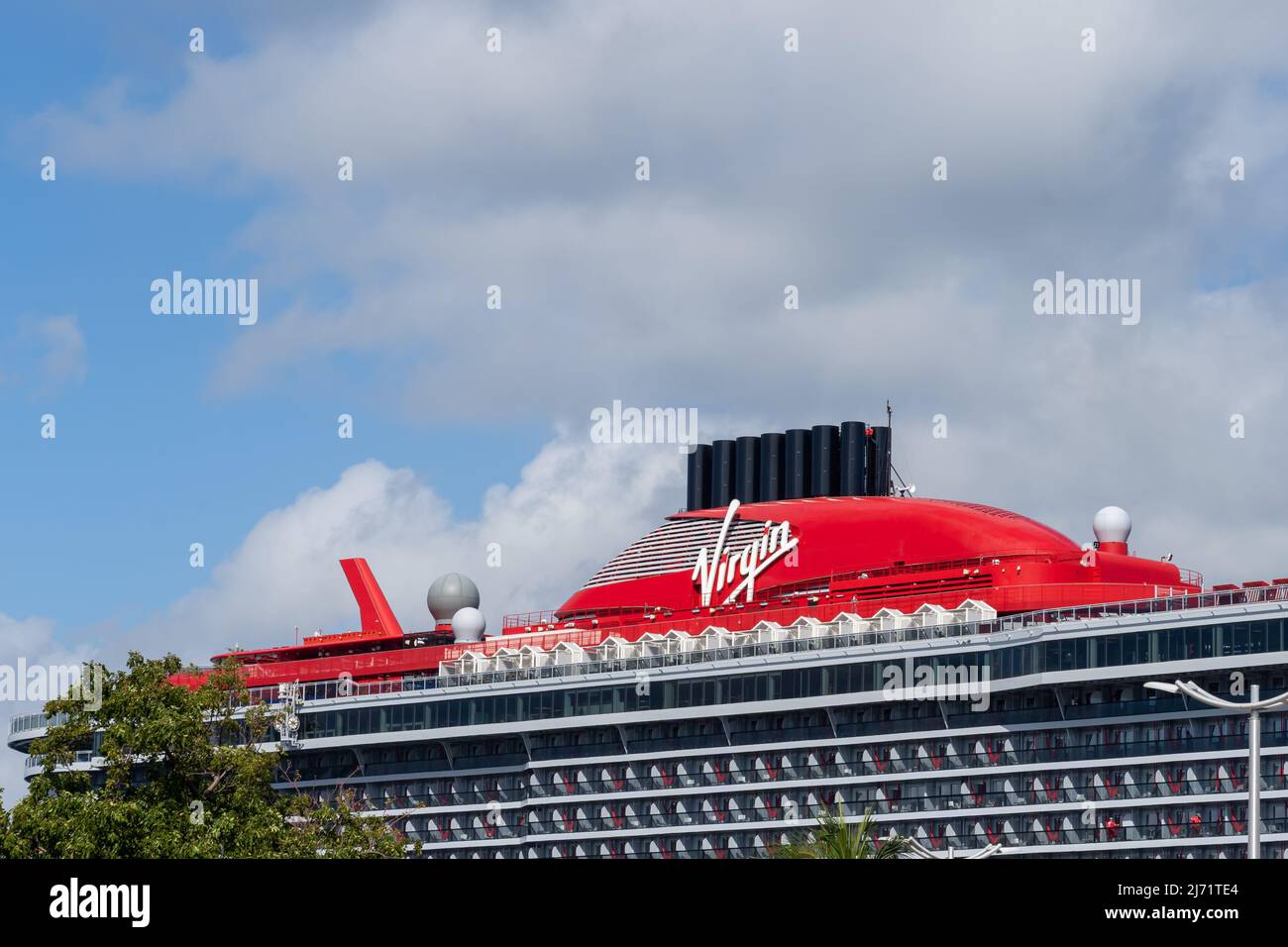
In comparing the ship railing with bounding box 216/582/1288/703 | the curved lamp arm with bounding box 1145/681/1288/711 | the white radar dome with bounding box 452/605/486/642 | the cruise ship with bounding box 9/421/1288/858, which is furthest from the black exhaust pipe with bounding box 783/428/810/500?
the curved lamp arm with bounding box 1145/681/1288/711

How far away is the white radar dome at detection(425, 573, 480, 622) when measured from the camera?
9919 cm

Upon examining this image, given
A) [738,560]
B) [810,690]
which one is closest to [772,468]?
[738,560]

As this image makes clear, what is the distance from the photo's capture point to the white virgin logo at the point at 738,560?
8662cm

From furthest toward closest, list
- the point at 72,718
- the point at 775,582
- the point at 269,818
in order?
the point at 775,582, the point at 72,718, the point at 269,818

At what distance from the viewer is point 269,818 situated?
2457 inches

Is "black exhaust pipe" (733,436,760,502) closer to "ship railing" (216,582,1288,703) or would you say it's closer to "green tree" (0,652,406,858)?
"ship railing" (216,582,1288,703)

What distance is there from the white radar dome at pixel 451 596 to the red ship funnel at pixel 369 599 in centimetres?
335

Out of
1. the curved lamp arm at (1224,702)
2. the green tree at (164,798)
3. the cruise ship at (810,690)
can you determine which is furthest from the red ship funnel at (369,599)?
the curved lamp arm at (1224,702)

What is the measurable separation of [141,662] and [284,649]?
36.3m

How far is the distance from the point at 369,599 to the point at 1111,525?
3898cm

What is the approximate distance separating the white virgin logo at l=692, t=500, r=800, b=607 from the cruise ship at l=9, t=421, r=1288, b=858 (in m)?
0.14
